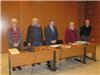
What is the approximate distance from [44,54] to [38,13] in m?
2.99

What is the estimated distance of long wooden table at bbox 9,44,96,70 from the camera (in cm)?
393

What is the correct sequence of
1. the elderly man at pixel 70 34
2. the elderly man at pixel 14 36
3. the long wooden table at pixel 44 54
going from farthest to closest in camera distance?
1. the elderly man at pixel 70 34
2. the elderly man at pixel 14 36
3. the long wooden table at pixel 44 54

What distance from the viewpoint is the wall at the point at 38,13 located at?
638cm

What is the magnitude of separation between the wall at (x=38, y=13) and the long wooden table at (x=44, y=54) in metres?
2.46

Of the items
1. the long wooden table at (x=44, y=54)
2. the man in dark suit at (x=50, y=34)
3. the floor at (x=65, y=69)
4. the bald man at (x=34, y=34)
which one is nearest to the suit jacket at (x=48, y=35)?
the man in dark suit at (x=50, y=34)

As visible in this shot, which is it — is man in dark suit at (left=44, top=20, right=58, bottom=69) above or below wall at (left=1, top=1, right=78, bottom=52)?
below

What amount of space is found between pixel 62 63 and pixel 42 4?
279cm

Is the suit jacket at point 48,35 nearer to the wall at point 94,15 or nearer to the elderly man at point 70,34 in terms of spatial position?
the elderly man at point 70,34

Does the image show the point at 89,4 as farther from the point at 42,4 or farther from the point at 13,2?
the point at 13,2

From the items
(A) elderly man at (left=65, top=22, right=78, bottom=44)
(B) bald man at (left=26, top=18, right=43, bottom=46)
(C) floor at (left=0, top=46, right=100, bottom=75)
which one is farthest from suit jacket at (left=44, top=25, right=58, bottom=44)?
(C) floor at (left=0, top=46, right=100, bottom=75)

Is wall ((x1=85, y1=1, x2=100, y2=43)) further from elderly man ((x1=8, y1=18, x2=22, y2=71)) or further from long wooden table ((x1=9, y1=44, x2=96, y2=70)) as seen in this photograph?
elderly man ((x1=8, y1=18, x2=22, y2=71))

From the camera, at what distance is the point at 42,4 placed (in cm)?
691

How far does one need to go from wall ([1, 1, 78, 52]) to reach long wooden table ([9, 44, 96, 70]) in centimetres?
246

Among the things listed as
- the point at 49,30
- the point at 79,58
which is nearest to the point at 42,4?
the point at 49,30
